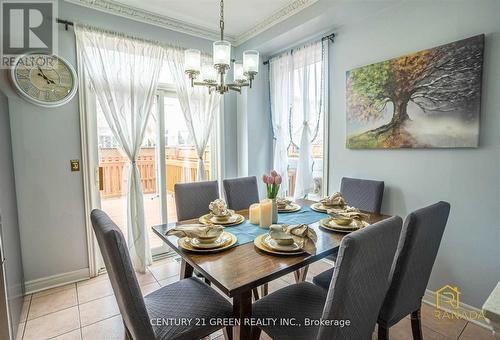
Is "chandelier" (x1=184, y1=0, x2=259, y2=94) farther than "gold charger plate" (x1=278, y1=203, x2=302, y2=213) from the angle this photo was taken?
No

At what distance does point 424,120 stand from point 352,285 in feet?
5.65

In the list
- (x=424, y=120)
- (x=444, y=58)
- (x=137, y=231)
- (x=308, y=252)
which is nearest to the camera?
(x=308, y=252)

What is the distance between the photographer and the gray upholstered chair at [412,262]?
124 centimetres

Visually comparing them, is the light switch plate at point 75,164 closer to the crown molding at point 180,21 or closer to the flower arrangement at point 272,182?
the crown molding at point 180,21

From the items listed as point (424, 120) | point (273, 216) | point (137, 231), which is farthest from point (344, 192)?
point (137, 231)

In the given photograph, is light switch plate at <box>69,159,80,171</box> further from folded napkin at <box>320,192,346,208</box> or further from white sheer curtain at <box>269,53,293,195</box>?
folded napkin at <box>320,192,346,208</box>

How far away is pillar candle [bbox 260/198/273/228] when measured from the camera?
1769 mm

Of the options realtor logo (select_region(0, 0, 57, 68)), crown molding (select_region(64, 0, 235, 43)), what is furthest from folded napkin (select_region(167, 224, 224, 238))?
crown molding (select_region(64, 0, 235, 43))

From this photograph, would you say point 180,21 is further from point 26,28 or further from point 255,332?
point 255,332

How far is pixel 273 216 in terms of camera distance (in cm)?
181

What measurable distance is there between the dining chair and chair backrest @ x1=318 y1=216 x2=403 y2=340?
1.28m

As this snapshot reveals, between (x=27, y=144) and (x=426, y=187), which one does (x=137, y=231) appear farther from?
(x=426, y=187)

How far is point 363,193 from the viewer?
95.0 inches

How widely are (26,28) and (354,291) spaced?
310 centimetres
